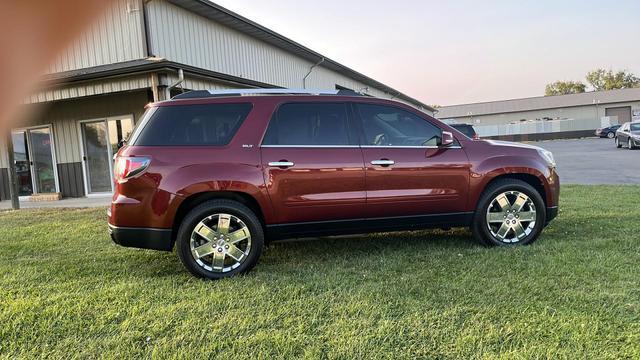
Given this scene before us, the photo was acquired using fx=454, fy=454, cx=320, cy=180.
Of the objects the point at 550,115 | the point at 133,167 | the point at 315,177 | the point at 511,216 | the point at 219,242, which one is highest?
the point at 550,115

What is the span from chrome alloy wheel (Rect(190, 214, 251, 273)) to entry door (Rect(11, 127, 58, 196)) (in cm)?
1155

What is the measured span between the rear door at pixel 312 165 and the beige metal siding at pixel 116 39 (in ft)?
27.7

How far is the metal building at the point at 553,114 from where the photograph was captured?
4678cm

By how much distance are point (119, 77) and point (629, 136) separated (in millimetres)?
25069

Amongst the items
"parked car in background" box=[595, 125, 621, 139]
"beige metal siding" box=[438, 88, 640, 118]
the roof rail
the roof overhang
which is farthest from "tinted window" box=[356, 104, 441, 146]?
"beige metal siding" box=[438, 88, 640, 118]

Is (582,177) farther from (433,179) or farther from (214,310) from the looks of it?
(214,310)

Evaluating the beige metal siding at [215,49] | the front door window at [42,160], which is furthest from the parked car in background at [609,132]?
the front door window at [42,160]

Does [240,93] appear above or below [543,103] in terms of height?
below

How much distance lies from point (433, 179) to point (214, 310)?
2728 mm

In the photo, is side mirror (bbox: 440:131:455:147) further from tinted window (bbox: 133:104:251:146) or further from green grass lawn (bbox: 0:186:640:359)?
tinted window (bbox: 133:104:251:146)

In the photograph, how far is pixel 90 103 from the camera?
524 inches

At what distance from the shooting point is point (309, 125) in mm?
4859

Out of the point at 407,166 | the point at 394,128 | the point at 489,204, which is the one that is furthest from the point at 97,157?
the point at 489,204

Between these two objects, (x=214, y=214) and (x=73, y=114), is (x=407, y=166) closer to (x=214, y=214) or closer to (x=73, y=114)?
(x=214, y=214)
